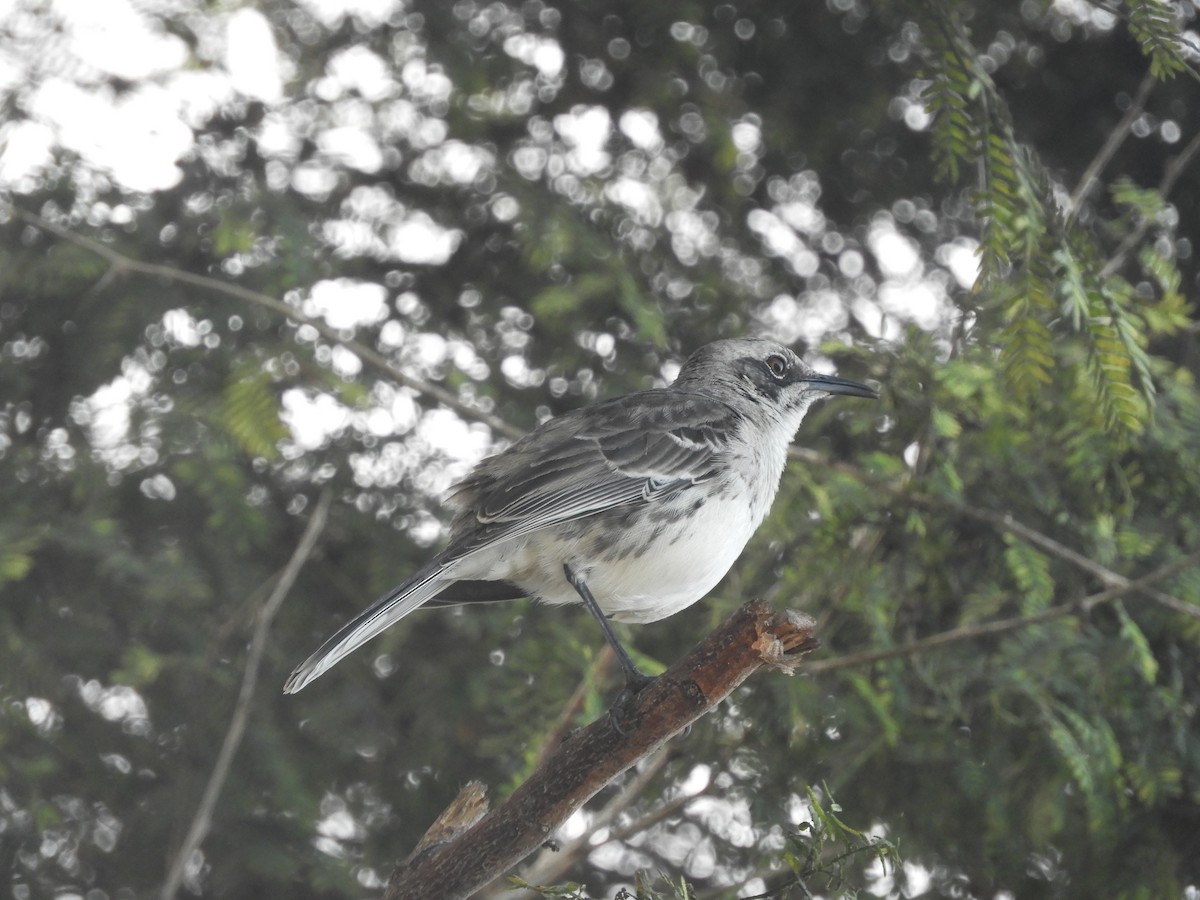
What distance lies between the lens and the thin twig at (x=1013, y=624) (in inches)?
148

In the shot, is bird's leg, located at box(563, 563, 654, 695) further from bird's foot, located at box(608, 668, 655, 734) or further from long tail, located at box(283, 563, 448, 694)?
long tail, located at box(283, 563, 448, 694)

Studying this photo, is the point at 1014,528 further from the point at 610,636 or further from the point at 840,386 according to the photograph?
the point at 610,636

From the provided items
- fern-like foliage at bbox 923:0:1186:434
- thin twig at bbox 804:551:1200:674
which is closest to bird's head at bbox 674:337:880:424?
thin twig at bbox 804:551:1200:674

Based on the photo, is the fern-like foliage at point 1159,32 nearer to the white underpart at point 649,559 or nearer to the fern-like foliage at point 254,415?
the white underpart at point 649,559

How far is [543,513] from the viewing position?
3783mm

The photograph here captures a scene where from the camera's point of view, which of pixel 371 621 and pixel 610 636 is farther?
pixel 610 636

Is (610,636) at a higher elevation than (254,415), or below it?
higher

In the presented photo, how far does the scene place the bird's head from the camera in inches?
179

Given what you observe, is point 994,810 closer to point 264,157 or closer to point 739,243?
point 739,243

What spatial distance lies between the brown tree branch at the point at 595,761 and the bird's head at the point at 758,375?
1781 mm

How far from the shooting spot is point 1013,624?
12.4 ft

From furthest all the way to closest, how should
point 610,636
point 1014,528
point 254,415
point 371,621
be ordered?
point 254,415
point 1014,528
point 610,636
point 371,621

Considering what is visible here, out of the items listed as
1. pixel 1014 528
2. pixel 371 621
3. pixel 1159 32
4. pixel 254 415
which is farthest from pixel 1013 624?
pixel 254 415

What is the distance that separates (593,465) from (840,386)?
98 cm
